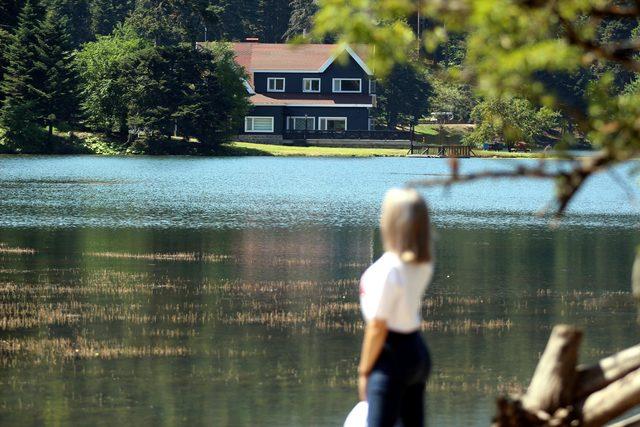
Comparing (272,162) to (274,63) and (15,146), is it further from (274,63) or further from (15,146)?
(274,63)

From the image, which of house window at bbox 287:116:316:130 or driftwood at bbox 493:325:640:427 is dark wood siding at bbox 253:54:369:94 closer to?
house window at bbox 287:116:316:130

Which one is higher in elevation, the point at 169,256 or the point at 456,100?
the point at 456,100

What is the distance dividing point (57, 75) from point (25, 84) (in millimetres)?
2275

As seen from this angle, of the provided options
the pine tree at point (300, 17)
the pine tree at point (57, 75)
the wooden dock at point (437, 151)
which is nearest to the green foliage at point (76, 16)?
the pine tree at point (300, 17)

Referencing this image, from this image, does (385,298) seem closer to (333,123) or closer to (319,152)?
(319,152)

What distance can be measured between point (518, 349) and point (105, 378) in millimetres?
6020

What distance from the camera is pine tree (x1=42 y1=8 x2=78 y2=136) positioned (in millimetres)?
90000

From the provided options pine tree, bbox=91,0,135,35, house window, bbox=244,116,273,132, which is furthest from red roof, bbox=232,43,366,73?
pine tree, bbox=91,0,135,35

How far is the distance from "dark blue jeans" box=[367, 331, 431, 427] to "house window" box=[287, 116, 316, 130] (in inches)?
4213

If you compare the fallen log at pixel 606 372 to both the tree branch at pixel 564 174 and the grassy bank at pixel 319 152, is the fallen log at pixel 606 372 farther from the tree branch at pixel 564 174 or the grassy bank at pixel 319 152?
the grassy bank at pixel 319 152

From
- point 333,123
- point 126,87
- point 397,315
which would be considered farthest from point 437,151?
point 397,315

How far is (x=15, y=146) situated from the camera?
91062 mm

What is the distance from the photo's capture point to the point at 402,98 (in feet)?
432

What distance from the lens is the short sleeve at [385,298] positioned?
791cm
